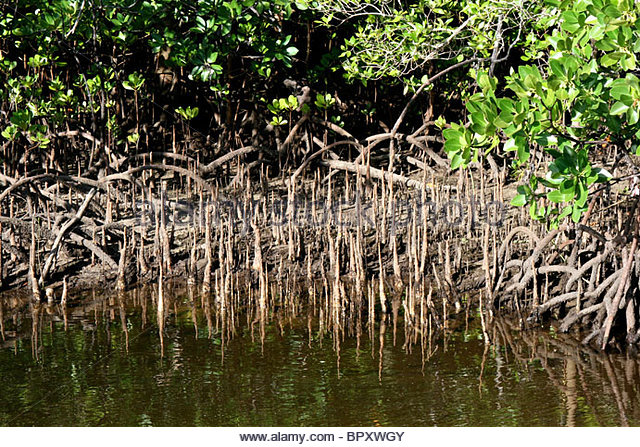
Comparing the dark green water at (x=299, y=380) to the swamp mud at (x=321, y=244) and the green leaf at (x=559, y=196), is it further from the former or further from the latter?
the green leaf at (x=559, y=196)

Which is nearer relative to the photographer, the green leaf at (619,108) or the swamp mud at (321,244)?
the green leaf at (619,108)

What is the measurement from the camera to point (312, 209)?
24.9ft

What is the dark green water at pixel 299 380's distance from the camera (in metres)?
4.42

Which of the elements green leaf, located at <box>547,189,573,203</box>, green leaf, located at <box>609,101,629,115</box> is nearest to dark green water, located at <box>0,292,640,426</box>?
green leaf, located at <box>547,189,573,203</box>

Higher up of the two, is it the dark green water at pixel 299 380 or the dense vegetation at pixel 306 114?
the dense vegetation at pixel 306 114

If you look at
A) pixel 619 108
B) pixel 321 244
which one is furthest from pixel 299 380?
pixel 321 244

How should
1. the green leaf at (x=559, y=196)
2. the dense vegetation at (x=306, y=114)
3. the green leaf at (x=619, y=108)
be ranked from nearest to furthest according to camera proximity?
the green leaf at (x=619, y=108) → the green leaf at (x=559, y=196) → the dense vegetation at (x=306, y=114)

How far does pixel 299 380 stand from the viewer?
16.1ft

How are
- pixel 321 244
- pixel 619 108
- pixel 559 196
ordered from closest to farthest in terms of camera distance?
pixel 619 108 < pixel 559 196 < pixel 321 244

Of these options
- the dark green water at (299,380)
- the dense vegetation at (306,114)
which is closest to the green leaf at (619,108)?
the dense vegetation at (306,114)

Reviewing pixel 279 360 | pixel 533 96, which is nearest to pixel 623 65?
pixel 533 96

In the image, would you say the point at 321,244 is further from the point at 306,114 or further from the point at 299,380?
the point at 299,380

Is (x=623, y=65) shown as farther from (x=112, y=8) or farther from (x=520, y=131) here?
(x=112, y=8)

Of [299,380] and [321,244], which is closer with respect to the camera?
A: [299,380]
